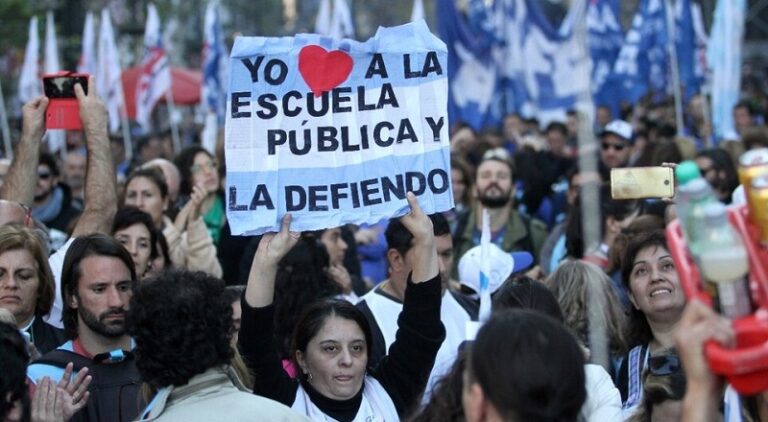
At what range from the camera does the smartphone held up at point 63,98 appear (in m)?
7.21

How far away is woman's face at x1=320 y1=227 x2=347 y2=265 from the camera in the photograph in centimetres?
842

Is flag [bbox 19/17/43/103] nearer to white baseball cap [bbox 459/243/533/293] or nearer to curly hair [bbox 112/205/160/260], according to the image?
curly hair [bbox 112/205/160/260]

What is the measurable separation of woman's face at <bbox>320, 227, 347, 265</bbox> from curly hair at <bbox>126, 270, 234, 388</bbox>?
3.79m

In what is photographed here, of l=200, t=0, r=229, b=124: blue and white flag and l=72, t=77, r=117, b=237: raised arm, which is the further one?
l=200, t=0, r=229, b=124: blue and white flag

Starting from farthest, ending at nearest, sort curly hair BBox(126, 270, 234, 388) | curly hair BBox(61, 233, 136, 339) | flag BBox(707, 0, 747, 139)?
flag BBox(707, 0, 747, 139), curly hair BBox(61, 233, 136, 339), curly hair BBox(126, 270, 234, 388)

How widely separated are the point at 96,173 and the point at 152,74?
33.8 feet

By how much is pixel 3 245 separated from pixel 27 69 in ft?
40.7

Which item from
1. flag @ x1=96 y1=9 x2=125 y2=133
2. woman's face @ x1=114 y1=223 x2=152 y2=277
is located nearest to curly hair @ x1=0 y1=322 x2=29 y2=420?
woman's face @ x1=114 y1=223 x2=152 y2=277

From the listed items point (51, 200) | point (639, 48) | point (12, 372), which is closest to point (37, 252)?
point (12, 372)

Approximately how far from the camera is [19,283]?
5.92 metres

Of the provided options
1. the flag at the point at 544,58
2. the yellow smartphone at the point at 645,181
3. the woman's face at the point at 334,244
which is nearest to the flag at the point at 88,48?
the flag at the point at 544,58

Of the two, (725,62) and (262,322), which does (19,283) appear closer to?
(262,322)

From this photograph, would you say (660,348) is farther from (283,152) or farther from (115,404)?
(115,404)

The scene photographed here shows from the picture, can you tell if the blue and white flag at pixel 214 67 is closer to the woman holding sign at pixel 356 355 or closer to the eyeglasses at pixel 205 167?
the eyeglasses at pixel 205 167
